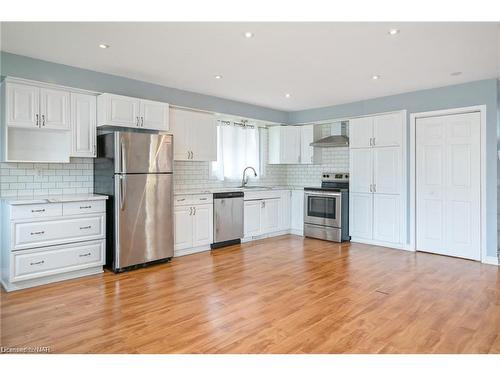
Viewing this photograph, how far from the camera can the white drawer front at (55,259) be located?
3.57 m

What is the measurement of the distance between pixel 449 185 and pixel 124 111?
15.5ft

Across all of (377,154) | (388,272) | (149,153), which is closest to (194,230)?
(149,153)

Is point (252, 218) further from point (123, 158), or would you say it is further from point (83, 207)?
point (83, 207)

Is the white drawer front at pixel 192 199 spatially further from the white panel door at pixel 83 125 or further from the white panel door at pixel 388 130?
the white panel door at pixel 388 130

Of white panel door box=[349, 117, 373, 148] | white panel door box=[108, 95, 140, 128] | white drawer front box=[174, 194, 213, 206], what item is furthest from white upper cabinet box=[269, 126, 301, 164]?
white panel door box=[108, 95, 140, 128]

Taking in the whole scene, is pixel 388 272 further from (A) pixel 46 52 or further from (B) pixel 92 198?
(A) pixel 46 52

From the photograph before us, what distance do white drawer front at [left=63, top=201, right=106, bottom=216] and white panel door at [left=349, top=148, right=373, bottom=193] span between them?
415cm

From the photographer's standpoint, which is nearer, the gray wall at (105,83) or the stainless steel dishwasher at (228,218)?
the gray wall at (105,83)

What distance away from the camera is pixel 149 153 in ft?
14.7

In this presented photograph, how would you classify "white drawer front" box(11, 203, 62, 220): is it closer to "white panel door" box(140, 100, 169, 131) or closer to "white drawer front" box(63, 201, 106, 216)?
"white drawer front" box(63, 201, 106, 216)

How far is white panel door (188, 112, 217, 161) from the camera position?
17.9ft

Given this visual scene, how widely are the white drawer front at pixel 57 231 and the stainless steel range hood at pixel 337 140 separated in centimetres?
411

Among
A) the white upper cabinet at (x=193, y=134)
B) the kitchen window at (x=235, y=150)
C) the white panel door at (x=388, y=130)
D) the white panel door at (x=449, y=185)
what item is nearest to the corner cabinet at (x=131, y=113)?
the white upper cabinet at (x=193, y=134)
